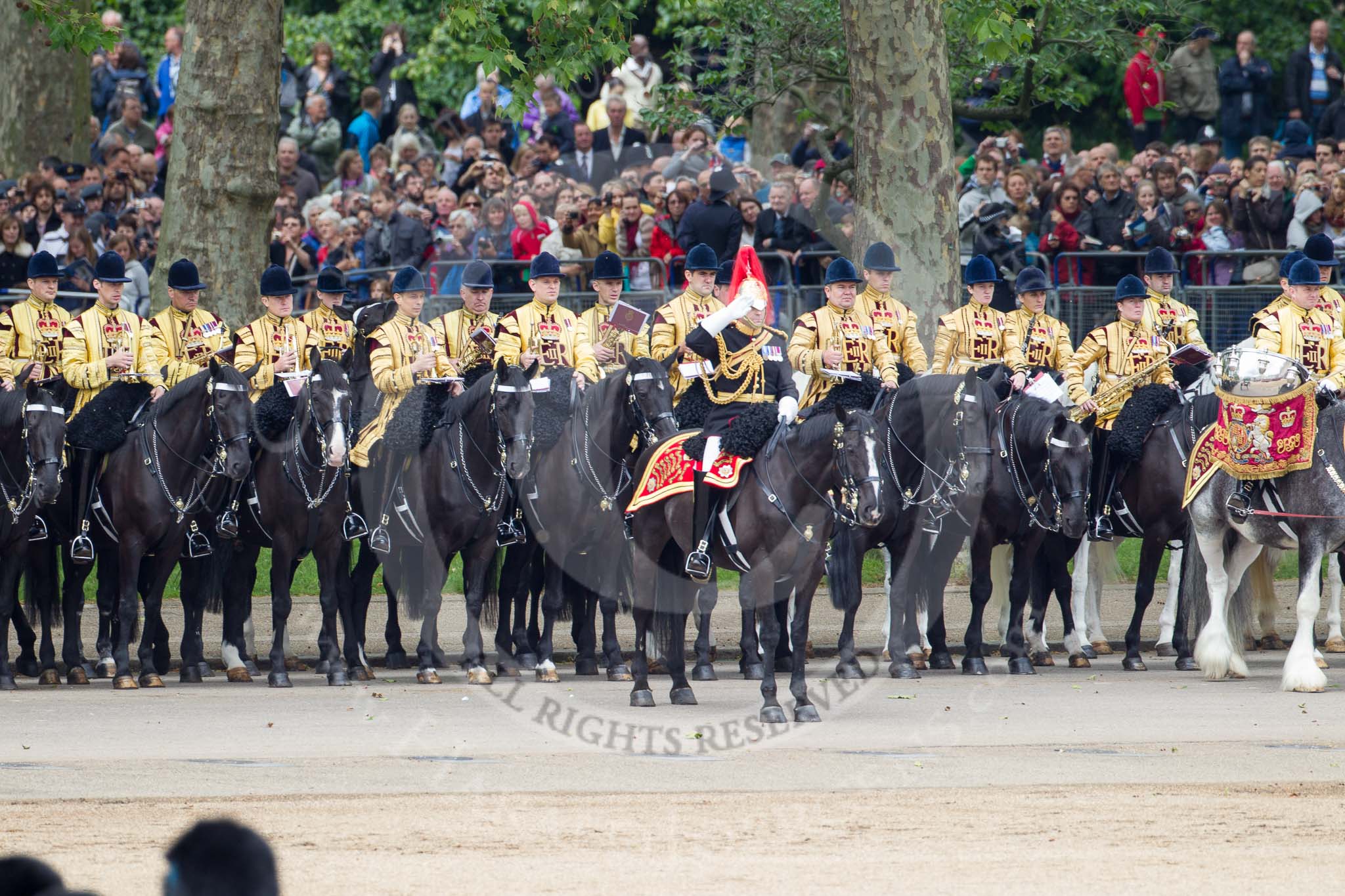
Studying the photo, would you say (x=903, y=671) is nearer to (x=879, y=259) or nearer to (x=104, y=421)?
(x=879, y=259)

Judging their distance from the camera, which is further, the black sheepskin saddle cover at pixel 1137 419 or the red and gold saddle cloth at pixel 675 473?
the black sheepskin saddle cover at pixel 1137 419

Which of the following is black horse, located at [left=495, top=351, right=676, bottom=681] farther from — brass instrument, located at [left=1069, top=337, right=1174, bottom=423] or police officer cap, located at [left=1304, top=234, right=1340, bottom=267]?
police officer cap, located at [left=1304, top=234, right=1340, bottom=267]

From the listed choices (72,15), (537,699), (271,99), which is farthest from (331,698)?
(72,15)

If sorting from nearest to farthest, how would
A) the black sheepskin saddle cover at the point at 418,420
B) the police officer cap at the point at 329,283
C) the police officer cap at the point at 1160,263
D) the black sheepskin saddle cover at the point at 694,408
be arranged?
the black sheepskin saddle cover at the point at 694,408, the black sheepskin saddle cover at the point at 418,420, the police officer cap at the point at 329,283, the police officer cap at the point at 1160,263

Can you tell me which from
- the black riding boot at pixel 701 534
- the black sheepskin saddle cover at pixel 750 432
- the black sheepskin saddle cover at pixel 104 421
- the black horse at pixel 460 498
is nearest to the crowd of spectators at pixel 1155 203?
the black horse at pixel 460 498

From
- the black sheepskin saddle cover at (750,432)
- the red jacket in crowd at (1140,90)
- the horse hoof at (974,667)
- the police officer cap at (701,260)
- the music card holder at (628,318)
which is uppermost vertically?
the red jacket in crowd at (1140,90)

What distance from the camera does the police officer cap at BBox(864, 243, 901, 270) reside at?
14.0 m

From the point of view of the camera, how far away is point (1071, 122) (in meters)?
26.2

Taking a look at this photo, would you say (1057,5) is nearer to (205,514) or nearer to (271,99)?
(271,99)

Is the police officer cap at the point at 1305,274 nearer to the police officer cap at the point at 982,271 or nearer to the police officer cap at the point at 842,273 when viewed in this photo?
the police officer cap at the point at 982,271

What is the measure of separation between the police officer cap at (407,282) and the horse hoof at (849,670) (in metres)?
3.97

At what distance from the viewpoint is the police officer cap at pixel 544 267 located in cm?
1386

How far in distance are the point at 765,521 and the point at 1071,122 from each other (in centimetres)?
1690

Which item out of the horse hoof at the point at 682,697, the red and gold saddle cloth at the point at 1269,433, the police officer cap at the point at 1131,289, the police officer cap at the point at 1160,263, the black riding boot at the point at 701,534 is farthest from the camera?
the police officer cap at the point at 1160,263
